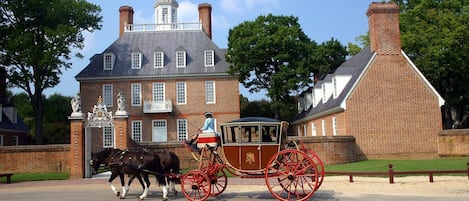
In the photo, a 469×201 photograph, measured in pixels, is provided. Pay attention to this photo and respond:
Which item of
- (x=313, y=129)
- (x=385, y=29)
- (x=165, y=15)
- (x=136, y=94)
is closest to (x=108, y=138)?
(x=136, y=94)

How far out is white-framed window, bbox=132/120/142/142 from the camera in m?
36.2

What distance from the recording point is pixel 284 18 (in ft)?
123

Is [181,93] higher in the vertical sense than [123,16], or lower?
lower

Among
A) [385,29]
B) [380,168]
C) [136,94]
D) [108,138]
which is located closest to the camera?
[380,168]

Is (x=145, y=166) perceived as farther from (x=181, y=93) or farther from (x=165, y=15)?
(x=165, y=15)

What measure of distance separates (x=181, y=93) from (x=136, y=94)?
3.92 metres

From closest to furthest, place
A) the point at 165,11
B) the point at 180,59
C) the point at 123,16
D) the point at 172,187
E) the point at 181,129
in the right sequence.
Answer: the point at 172,187, the point at 181,129, the point at 180,59, the point at 123,16, the point at 165,11

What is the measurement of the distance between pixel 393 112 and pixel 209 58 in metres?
17.3

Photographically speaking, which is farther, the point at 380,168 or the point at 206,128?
the point at 380,168

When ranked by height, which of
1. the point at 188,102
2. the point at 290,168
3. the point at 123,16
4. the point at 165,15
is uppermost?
the point at 165,15

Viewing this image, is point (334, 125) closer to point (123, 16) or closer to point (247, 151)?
point (247, 151)

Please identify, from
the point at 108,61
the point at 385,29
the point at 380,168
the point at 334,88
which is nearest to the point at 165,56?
the point at 108,61

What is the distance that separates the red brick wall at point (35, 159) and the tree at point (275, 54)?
665 inches

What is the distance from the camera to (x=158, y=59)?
3794 centimetres
